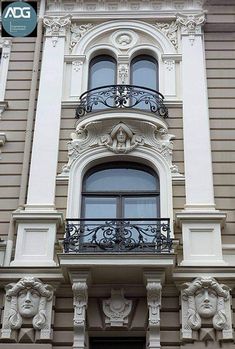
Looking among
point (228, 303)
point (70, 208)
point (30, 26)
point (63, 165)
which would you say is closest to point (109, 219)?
point (70, 208)

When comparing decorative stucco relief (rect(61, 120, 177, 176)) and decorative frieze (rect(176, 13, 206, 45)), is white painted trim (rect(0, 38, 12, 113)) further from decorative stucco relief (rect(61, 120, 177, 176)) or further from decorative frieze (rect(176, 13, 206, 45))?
decorative frieze (rect(176, 13, 206, 45))

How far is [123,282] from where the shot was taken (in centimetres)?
1368

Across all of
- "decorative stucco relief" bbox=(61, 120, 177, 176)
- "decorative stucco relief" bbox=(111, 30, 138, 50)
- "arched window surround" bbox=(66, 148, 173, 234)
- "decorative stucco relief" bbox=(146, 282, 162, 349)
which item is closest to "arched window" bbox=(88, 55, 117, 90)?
"decorative stucco relief" bbox=(111, 30, 138, 50)

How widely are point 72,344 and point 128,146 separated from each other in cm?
517

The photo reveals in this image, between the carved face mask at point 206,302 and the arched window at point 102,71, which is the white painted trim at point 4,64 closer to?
the arched window at point 102,71

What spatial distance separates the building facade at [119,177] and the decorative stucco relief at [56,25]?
4cm

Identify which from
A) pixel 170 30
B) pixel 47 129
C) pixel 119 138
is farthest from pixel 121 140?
pixel 170 30

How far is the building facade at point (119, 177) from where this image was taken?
43.4 feet

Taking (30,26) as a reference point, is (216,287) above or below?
below

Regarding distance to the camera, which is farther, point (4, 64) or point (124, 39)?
→ point (124, 39)

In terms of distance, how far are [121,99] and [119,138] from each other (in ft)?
3.82

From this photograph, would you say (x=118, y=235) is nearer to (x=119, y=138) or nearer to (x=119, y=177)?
(x=119, y=177)

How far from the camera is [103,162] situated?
15953 mm

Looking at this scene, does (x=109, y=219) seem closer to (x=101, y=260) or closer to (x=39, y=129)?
(x=101, y=260)
